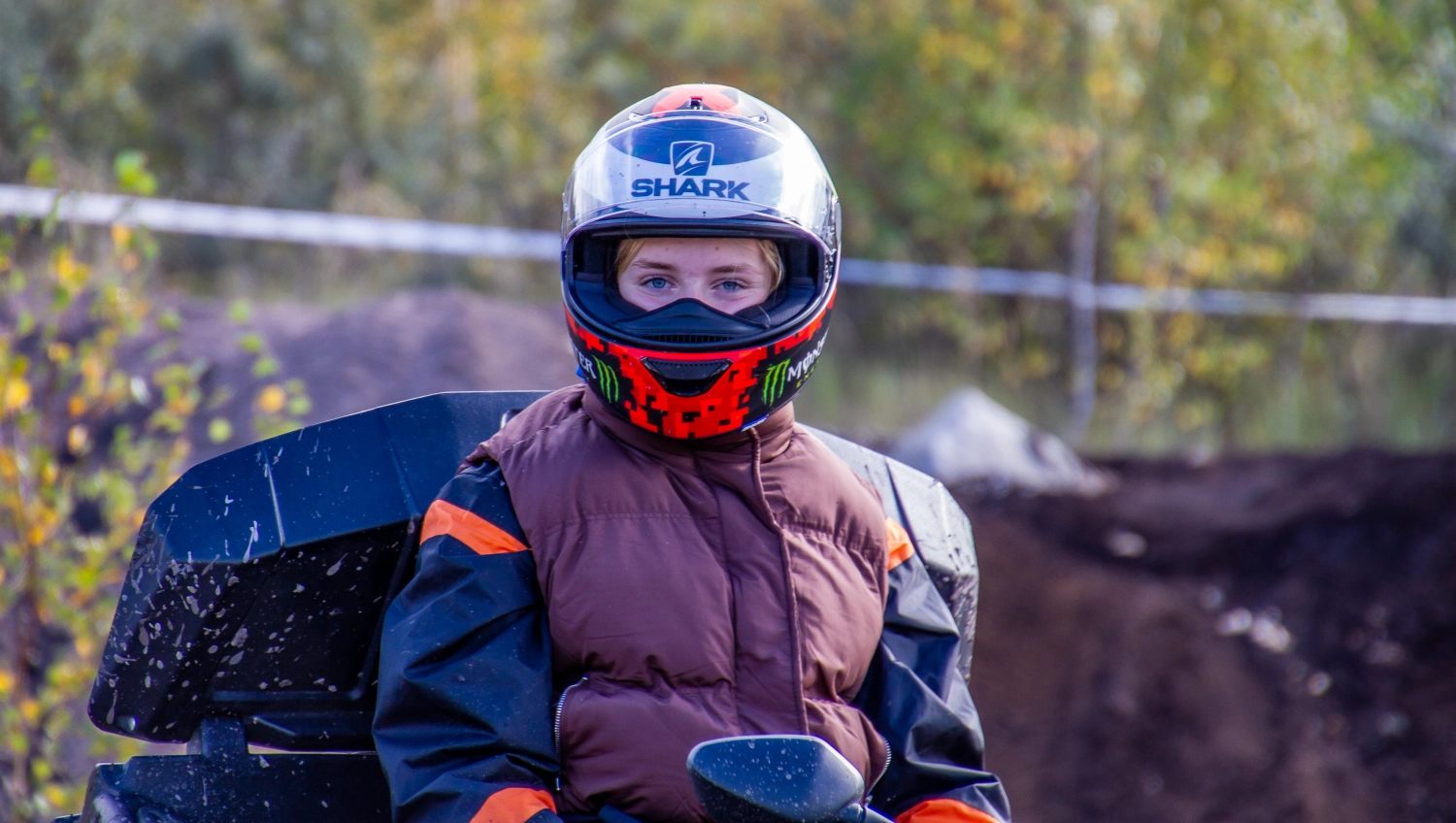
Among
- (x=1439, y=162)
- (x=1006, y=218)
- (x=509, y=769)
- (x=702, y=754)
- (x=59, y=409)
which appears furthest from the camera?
(x=1006, y=218)

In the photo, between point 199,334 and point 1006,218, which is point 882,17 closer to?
point 1006,218

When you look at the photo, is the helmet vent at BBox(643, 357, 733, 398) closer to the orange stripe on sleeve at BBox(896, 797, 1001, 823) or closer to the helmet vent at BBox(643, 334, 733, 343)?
the helmet vent at BBox(643, 334, 733, 343)

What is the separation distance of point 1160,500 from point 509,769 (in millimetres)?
7369

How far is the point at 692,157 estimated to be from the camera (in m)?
2.51

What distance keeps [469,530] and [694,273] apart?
0.60 metres

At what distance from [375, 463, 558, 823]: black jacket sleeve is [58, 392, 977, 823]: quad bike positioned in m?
0.18

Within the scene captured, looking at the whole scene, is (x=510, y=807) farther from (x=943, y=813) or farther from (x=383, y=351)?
(x=383, y=351)

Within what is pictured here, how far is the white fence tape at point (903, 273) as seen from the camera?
33.4ft

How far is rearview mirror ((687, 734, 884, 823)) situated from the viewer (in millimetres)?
1807

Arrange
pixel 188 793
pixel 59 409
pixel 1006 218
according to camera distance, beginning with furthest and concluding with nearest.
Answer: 1. pixel 1006 218
2. pixel 59 409
3. pixel 188 793

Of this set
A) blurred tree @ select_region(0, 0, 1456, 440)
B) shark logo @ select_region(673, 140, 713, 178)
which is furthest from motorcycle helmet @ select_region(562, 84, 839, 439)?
blurred tree @ select_region(0, 0, 1456, 440)

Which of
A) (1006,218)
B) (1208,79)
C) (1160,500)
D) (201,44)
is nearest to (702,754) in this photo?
(1160,500)

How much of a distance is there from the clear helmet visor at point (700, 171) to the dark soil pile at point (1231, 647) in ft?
13.3

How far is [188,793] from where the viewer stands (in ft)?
7.80
